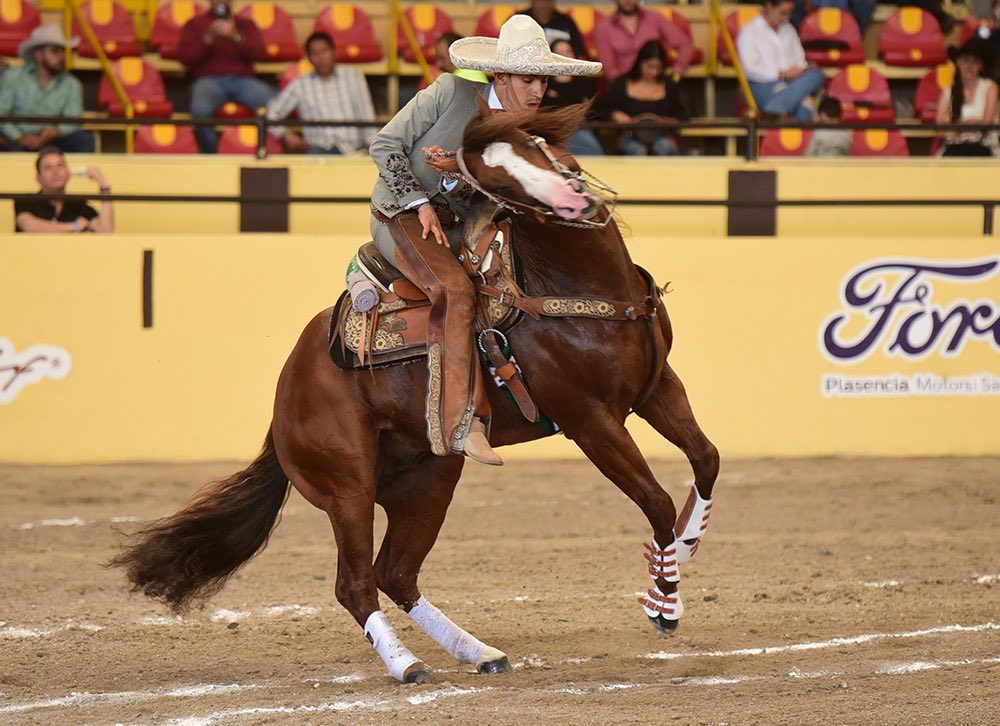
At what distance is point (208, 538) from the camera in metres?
4.75

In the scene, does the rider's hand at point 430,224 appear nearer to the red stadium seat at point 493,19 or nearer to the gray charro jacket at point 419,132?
the gray charro jacket at point 419,132

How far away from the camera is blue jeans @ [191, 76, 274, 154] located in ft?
32.3

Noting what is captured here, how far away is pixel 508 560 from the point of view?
6.25 m

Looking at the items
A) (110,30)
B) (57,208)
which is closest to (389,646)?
(57,208)

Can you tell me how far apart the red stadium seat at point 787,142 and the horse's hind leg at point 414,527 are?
5887 millimetres

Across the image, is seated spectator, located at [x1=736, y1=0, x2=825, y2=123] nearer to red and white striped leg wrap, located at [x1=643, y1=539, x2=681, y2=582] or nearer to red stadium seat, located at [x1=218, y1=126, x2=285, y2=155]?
red stadium seat, located at [x1=218, y1=126, x2=285, y2=155]

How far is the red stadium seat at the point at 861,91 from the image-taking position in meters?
10.2

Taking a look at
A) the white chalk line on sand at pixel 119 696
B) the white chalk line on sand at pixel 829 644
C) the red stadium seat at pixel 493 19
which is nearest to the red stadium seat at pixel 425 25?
the red stadium seat at pixel 493 19

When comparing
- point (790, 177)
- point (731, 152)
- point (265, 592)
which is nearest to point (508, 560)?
point (265, 592)

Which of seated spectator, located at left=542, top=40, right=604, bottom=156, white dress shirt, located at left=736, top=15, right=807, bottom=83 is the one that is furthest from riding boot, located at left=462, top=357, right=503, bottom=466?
white dress shirt, located at left=736, top=15, right=807, bottom=83

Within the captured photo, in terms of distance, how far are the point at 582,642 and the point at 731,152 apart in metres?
6.01

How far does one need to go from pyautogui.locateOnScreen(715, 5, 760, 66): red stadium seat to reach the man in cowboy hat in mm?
5423

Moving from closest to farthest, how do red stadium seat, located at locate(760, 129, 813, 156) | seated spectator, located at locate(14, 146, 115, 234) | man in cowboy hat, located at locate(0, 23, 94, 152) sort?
seated spectator, located at locate(14, 146, 115, 234)
man in cowboy hat, located at locate(0, 23, 94, 152)
red stadium seat, located at locate(760, 129, 813, 156)

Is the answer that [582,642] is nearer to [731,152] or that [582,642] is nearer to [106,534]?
[106,534]
